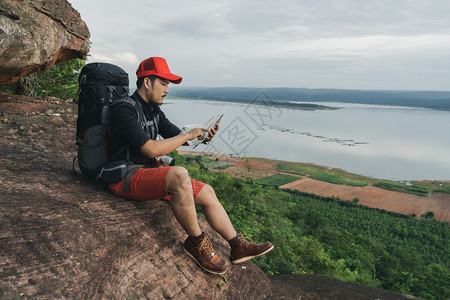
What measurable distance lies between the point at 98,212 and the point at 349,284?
12.7 feet

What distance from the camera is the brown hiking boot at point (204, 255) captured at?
3.27 m

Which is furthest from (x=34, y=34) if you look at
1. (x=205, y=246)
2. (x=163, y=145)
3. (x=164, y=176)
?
(x=205, y=246)

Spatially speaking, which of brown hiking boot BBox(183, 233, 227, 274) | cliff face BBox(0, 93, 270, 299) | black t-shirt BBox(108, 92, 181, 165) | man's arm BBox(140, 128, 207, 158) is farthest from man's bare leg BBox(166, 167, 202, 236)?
cliff face BBox(0, 93, 270, 299)

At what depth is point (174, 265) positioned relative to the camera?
3266 millimetres

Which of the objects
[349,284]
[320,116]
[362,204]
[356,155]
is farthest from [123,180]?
[320,116]

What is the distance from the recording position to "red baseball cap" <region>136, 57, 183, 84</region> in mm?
3266

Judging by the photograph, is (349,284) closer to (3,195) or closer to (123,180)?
(123,180)

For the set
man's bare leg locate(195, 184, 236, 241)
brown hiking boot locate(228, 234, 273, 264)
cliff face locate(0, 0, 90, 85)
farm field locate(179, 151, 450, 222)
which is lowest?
farm field locate(179, 151, 450, 222)

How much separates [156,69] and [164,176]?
1155 millimetres

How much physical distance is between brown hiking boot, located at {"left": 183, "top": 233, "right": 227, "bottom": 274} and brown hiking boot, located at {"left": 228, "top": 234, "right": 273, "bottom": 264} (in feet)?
1.07

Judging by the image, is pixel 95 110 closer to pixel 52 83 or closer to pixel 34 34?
pixel 34 34

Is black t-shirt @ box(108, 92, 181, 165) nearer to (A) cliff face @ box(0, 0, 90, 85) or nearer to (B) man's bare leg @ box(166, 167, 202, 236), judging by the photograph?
(B) man's bare leg @ box(166, 167, 202, 236)

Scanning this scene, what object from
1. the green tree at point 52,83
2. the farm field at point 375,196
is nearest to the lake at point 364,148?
the farm field at point 375,196

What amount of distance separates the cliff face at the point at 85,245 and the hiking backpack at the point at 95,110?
0.47 meters
